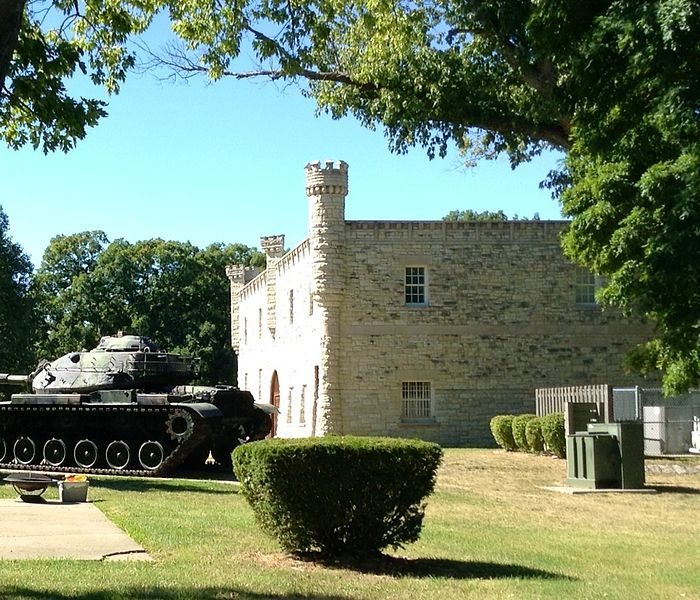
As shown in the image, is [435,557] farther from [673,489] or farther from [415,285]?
[415,285]

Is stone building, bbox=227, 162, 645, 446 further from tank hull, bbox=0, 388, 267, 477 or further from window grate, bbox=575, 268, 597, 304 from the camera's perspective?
tank hull, bbox=0, 388, 267, 477

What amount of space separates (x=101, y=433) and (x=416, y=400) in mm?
13780

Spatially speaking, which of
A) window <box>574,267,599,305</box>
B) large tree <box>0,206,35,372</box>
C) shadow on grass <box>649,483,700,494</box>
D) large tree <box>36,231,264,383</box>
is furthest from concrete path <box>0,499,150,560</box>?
large tree <box>36,231,264,383</box>

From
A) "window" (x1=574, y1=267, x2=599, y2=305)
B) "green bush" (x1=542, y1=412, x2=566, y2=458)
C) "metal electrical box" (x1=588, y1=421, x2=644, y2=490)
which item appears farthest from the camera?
"window" (x1=574, y1=267, x2=599, y2=305)

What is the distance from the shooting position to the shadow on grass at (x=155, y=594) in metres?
7.85

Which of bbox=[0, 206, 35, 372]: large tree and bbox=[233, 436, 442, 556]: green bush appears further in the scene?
bbox=[0, 206, 35, 372]: large tree

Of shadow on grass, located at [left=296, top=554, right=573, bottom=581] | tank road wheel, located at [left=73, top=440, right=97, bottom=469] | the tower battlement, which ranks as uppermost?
the tower battlement

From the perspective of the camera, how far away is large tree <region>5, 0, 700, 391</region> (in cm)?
1052

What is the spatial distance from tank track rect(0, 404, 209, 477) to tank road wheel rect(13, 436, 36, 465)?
0.23ft

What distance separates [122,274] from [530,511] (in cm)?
5196

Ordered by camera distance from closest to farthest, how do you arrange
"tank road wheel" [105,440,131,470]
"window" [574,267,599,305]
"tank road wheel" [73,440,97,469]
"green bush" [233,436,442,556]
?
"green bush" [233,436,442,556]
"tank road wheel" [105,440,131,470]
"tank road wheel" [73,440,97,469]
"window" [574,267,599,305]

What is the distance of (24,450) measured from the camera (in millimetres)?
23062

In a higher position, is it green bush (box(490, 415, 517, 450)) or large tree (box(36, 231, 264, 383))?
large tree (box(36, 231, 264, 383))

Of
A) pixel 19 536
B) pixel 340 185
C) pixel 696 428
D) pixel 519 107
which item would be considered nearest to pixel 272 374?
pixel 340 185
